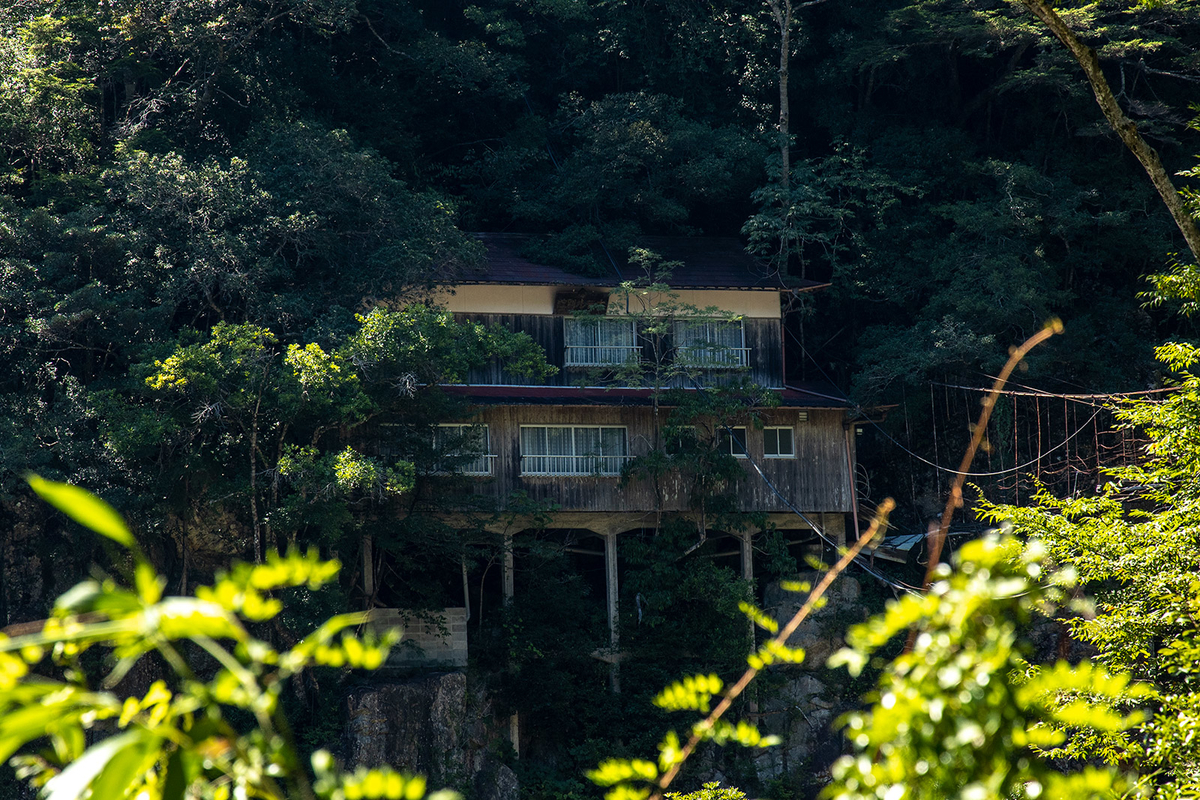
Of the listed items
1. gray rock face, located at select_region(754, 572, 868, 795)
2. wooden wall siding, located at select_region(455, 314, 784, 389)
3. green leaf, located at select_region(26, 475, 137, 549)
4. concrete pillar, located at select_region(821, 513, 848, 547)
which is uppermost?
green leaf, located at select_region(26, 475, 137, 549)

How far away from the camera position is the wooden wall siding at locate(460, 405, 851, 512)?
22766mm

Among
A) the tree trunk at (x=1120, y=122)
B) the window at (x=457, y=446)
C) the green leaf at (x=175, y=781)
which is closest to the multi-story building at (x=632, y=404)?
the window at (x=457, y=446)

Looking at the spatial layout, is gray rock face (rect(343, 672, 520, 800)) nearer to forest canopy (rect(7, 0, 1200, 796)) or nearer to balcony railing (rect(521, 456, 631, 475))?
forest canopy (rect(7, 0, 1200, 796))

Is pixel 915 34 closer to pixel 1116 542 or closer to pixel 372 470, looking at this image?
pixel 372 470

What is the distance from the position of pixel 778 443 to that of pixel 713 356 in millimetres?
2165

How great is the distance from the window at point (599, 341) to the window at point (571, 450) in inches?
68.6

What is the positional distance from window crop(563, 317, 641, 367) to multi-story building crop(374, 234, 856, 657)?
1.0 inches

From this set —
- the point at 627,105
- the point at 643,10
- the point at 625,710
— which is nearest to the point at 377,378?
the point at 625,710

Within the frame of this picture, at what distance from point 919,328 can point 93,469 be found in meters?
15.9

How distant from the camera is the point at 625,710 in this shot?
21.6 m

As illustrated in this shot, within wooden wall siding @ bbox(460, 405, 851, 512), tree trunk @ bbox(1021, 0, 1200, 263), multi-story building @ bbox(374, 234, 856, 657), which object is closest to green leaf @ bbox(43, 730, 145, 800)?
tree trunk @ bbox(1021, 0, 1200, 263)

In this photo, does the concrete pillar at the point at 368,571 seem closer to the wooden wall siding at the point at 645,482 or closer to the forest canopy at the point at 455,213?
the forest canopy at the point at 455,213

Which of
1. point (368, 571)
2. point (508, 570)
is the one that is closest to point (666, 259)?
point (508, 570)

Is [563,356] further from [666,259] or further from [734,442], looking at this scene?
[734,442]
